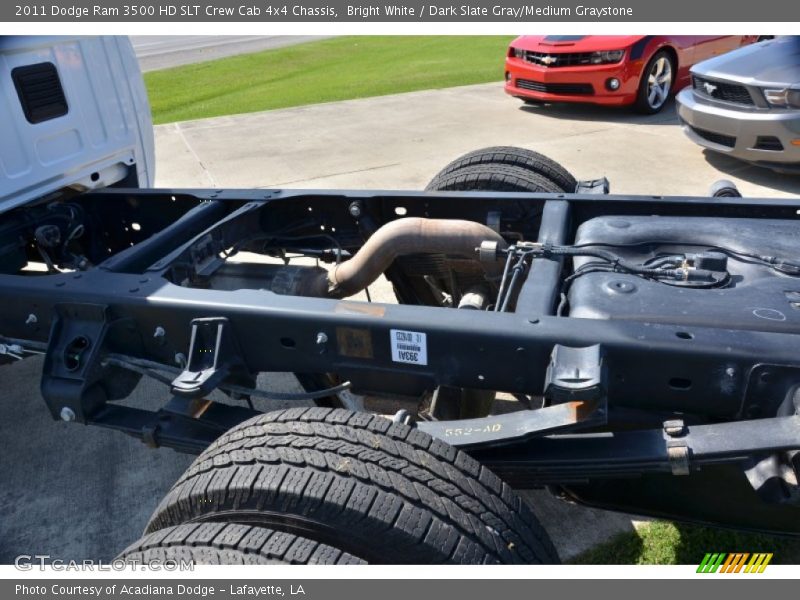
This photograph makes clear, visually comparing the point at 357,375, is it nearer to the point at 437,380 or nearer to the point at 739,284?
the point at 437,380

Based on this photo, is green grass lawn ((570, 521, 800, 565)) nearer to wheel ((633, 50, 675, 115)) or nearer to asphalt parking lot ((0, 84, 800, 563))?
asphalt parking lot ((0, 84, 800, 563))

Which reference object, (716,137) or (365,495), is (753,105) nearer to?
(716,137)

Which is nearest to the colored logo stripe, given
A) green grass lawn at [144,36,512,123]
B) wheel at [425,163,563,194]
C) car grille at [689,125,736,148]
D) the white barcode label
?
the white barcode label

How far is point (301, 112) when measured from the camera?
1099 centimetres

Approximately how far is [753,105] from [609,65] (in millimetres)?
2943

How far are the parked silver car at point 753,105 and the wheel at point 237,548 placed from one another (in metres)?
5.45

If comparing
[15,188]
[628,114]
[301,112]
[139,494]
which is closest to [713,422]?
[139,494]

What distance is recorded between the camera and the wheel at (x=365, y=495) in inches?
62.8

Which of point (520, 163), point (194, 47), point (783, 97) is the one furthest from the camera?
point (194, 47)

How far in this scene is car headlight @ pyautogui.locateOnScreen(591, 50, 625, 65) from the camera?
8344mm

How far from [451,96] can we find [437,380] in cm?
1010

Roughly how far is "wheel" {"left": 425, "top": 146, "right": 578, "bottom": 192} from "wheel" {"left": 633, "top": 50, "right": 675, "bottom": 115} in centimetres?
601

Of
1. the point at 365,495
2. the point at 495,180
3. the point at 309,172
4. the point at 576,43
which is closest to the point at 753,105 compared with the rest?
the point at 576,43

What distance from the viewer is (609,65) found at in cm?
844
